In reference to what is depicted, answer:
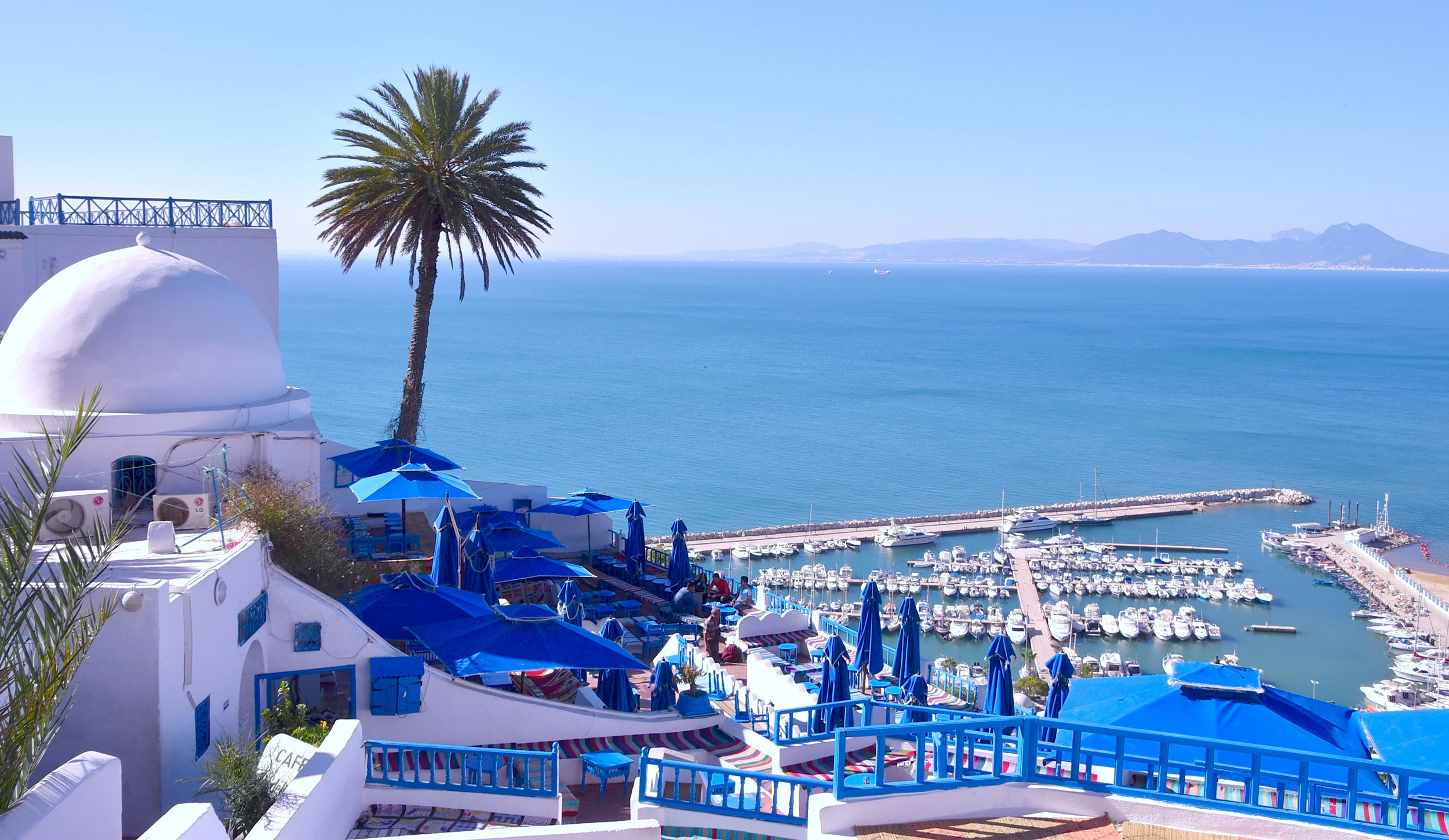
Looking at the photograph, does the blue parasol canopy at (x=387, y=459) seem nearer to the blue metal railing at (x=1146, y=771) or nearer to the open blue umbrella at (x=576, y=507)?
the open blue umbrella at (x=576, y=507)

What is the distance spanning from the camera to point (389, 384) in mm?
95875

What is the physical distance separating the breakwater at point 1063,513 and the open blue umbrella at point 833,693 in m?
38.2

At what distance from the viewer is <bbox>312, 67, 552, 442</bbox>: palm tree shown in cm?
2192

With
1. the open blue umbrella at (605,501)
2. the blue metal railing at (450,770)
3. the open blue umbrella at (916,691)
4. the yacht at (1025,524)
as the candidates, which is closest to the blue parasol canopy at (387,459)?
the open blue umbrella at (605,501)

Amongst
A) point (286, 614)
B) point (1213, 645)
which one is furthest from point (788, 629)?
point (1213, 645)

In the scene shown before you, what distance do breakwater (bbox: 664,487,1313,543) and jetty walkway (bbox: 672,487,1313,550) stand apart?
0.10 ft

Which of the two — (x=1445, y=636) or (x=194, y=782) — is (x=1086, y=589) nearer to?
(x=1445, y=636)

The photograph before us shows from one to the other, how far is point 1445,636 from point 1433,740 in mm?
40947

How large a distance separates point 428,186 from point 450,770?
1450 centimetres

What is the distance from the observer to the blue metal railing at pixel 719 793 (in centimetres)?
911

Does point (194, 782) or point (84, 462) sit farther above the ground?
point (84, 462)

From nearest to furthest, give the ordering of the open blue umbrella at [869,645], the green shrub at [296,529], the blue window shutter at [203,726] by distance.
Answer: the blue window shutter at [203,726]
the green shrub at [296,529]
the open blue umbrella at [869,645]

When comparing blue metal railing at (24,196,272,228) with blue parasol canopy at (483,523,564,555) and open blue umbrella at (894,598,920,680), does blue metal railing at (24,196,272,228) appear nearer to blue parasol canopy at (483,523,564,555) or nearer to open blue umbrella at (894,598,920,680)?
blue parasol canopy at (483,523,564,555)

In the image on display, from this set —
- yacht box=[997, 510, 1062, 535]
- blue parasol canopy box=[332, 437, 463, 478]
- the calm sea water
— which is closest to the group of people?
blue parasol canopy box=[332, 437, 463, 478]
